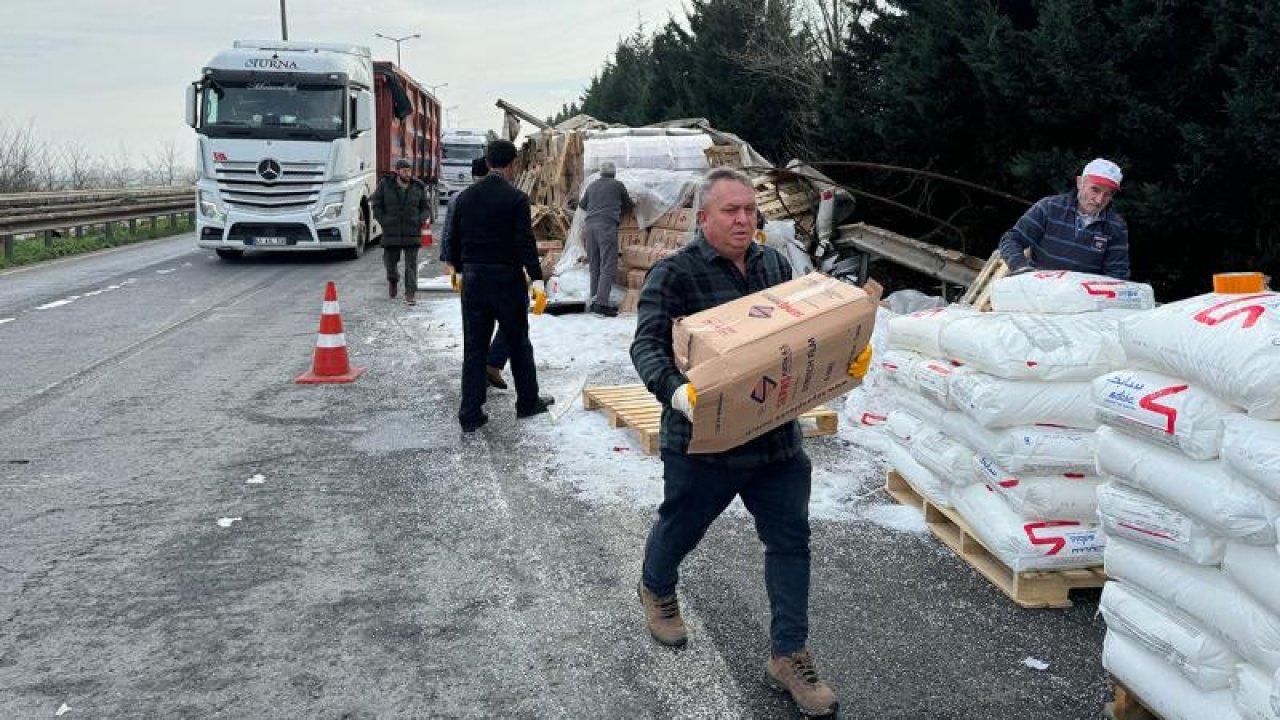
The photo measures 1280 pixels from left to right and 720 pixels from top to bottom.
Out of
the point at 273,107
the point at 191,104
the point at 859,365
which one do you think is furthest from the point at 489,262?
the point at 191,104

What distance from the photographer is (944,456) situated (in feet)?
16.7

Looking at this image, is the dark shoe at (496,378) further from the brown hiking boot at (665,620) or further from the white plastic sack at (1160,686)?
the white plastic sack at (1160,686)

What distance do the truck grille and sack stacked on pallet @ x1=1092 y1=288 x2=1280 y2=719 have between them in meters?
15.3

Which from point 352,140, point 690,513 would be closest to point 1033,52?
point 690,513

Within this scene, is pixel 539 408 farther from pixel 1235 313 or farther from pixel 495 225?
pixel 1235 313

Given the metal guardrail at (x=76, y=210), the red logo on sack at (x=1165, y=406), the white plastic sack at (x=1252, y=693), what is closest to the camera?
the white plastic sack at (x=1252, y=693)

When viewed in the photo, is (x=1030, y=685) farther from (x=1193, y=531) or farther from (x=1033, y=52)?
(x=1033, y=52)

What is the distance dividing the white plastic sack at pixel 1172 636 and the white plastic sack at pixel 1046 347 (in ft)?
3.79

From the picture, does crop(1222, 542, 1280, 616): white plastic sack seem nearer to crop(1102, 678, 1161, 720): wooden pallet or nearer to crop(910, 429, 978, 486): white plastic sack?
crop(1102, 678, 1161, 720): wooden pallet

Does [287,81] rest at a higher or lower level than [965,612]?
higher

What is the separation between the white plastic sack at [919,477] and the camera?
5266 millimetres

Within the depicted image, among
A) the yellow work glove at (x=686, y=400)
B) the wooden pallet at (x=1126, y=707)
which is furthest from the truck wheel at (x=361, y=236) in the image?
the wooden pallet at (x=1126, y=707)

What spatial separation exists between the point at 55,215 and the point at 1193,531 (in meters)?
22.9

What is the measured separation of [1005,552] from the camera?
15.0 ft
